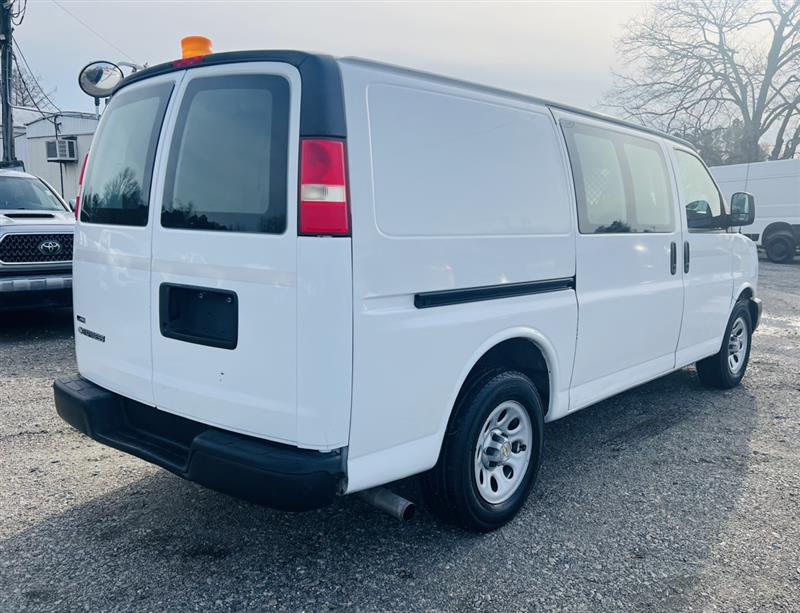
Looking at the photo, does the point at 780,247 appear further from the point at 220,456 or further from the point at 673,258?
the point at 220,456

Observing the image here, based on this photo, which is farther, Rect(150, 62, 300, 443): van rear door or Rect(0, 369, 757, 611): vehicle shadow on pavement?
Rect(0, 369, 757, 611): vehicle shadow on pavement

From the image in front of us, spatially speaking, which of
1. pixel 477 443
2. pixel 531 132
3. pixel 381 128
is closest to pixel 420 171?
pixel 381 128

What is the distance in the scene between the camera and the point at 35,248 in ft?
23.9

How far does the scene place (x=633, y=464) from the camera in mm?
4207

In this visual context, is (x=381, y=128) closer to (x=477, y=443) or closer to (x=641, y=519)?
(x=477, y=443)

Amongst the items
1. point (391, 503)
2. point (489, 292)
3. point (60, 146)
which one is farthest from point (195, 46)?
point (60, 146)

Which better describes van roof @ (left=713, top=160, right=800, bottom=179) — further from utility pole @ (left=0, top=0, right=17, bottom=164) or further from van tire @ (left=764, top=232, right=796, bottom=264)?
utility pole @ (left=0, top=0, right=17, bottom=164)

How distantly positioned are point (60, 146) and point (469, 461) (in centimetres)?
2490

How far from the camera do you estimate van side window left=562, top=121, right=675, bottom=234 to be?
3742mm

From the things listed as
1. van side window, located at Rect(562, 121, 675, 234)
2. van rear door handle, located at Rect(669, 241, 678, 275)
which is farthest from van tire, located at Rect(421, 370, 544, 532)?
van rear door handle, located at Rect(669, 241, 678, 275)

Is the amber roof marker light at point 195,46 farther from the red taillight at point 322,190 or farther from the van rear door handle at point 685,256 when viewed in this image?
the van rear door handle at point 685,256

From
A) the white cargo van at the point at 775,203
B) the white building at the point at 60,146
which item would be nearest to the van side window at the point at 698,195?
the white cargo van at the point at 775,203

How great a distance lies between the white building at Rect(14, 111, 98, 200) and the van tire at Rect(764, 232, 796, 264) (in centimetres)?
2117

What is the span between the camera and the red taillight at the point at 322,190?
244 cm
